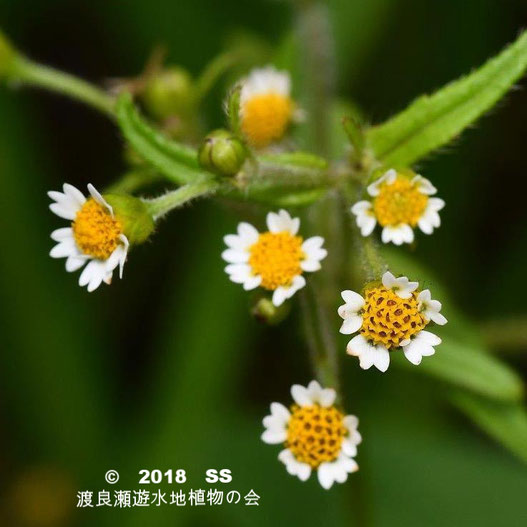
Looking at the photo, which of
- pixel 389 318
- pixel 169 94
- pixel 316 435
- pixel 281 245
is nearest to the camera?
pixel 389 318

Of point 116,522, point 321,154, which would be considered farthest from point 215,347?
point 321,154

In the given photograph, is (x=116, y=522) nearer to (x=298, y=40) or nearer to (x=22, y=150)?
(x=22, y=150)

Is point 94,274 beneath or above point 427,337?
above

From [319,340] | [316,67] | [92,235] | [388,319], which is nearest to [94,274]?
[92,235]

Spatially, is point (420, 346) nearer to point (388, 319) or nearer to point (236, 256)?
point (388, 319)

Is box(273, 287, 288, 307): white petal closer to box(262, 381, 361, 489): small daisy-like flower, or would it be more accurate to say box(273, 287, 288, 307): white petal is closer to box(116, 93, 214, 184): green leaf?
box(262, 381, 361, 489): small daisy-like flower

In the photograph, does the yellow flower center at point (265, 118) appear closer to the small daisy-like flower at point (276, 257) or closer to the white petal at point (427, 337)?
the small daisy-like flower at point (276, 257)
